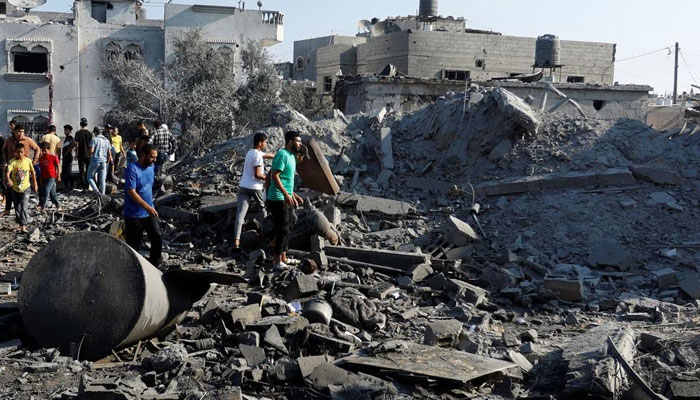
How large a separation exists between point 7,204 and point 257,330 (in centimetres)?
706

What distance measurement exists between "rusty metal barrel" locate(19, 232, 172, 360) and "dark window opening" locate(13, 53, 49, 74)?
32871 millimetres

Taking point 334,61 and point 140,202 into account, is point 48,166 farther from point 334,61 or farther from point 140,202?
point 334,61

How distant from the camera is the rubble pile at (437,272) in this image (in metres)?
5.23

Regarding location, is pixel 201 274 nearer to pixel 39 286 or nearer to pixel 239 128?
pixel 39 286

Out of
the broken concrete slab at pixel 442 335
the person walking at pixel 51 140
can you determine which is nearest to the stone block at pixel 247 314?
the broken concrete slab at pixel 442 335

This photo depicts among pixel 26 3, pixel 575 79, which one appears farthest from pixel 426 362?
pixel 26 3

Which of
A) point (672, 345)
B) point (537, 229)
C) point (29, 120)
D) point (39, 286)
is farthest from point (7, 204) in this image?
point (29, 120)

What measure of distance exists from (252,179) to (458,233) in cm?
290

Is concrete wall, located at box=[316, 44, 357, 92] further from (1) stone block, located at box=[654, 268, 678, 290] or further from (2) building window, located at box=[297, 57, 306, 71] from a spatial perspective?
(1) stone block, located at box=[654, 268, 678, 290]

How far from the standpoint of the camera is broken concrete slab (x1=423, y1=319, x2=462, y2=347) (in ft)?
20.1

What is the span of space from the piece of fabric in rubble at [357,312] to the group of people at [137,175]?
1.78 meters

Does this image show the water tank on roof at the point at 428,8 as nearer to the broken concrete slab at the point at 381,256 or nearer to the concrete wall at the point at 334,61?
the concrete wall at the point at 334,61

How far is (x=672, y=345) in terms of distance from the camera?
609 cm

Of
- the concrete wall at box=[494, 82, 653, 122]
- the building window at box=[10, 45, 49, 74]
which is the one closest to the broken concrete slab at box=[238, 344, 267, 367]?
the concrete wall at box=[494, 82, 653, 122]
